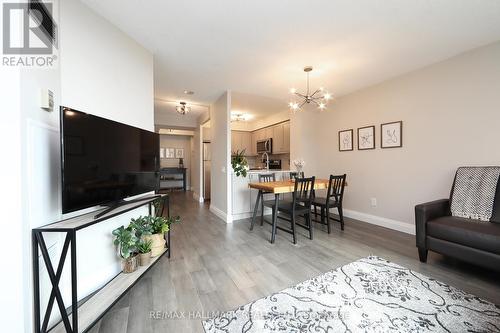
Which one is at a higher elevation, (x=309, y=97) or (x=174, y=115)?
(x=174, y=115)

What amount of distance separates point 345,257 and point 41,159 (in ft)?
9.39

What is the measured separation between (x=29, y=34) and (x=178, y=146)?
7.05 metres

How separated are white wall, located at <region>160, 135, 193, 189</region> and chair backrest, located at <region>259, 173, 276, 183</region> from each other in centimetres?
487

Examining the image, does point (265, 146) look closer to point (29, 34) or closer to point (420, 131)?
point (420, 131)

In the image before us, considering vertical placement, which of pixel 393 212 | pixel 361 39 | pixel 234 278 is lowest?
pixel 234 278

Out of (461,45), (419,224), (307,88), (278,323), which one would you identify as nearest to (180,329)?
(278,323)

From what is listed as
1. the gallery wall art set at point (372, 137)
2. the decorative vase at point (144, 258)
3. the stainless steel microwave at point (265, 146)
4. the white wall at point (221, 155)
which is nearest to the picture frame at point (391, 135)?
the gallery wall art set at point (372, 137)

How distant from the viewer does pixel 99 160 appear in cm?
141

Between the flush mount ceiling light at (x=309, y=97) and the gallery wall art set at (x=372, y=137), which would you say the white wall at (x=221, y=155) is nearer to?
the flush mount ceiling light at (x=309, y=97)

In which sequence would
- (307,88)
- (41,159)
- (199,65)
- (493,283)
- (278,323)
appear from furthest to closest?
1. (307,88)
2. (199,65)
3. (493,283)
4. (278,323)
5. (41,159)

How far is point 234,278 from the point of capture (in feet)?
6.17

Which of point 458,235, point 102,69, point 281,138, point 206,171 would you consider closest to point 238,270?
point 458,235

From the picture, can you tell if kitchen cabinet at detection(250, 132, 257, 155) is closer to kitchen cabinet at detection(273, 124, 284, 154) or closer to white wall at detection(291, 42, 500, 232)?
kitchen cabinet at detection(273, 124, 284, 154)

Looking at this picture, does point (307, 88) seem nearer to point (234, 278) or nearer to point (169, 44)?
point (169, 44)
